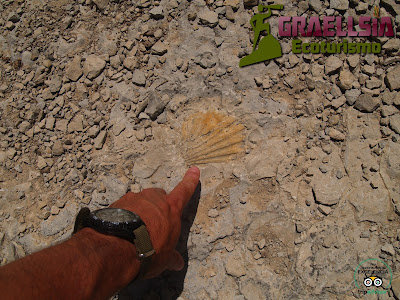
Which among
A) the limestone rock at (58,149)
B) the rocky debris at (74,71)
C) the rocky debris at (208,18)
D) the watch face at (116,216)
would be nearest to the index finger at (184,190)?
the watch face at (116,216)

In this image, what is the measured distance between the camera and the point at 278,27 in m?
2.34

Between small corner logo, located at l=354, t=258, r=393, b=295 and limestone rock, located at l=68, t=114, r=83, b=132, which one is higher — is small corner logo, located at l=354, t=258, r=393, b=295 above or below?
below

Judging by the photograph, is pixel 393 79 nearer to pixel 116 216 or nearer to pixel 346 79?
pixel 346 79

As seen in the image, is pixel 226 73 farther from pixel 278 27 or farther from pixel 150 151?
pixel 150 151

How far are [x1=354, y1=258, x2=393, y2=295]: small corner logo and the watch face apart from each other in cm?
141

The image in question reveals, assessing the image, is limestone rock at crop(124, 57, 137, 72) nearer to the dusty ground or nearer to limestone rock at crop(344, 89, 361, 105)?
the dusty ground

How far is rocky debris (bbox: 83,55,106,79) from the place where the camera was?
2541mm

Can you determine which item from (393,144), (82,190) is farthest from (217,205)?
(393,144)

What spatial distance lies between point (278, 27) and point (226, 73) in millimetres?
479

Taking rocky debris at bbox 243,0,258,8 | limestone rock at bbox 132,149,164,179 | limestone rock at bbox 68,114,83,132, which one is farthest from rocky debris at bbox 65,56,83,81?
rocky debris at bbox 243,0,258,8

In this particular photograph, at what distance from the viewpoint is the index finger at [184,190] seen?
201cm

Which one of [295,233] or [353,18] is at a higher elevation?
[353,18]

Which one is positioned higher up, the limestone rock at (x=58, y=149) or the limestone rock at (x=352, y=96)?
the limestone rock at (x=352, y=96)

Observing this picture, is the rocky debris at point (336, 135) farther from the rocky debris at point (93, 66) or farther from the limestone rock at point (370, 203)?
the rocky debris at point (93, 66)
